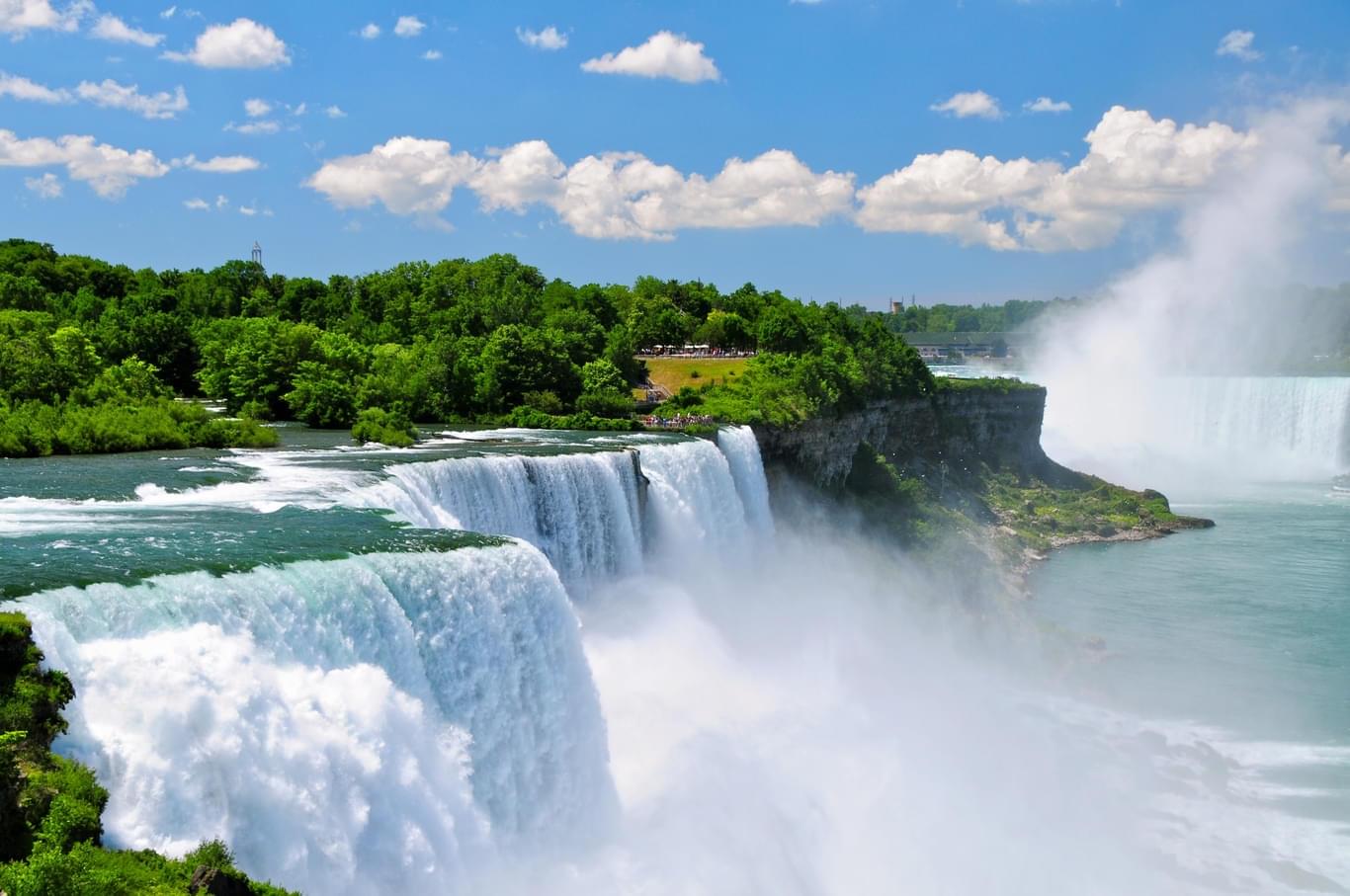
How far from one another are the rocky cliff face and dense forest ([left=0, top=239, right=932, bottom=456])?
105 cm

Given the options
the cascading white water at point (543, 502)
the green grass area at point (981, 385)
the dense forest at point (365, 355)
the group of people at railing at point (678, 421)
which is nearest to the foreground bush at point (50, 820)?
the cascading white water at point (543, 502)

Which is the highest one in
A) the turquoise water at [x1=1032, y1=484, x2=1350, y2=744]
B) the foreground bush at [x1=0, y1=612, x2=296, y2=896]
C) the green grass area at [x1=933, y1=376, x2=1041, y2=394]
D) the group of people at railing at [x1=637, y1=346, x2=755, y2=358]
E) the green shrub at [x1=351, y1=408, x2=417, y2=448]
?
the group of people at railing at [x1=637, y1=346, x2=755, y2=358]

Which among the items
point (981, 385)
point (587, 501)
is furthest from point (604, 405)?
point (981, 385)

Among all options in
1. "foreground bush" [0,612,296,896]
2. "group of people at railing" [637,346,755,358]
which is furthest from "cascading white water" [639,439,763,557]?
"group of people at railing" [637,346,755,358]

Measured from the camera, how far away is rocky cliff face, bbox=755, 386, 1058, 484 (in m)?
42.8

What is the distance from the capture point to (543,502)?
25484 mm

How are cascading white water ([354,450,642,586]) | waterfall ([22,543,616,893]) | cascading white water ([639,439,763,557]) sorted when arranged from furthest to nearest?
cascading white water ([639,439,763,557]), cascading white water ([354,450,642,586]), waterfall ([22,543,616,893])

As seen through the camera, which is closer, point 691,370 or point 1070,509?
point 1070,509

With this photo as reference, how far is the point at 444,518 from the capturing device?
22609 mm

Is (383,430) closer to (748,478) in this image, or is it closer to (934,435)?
(748,478)

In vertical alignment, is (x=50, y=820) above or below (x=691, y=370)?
below

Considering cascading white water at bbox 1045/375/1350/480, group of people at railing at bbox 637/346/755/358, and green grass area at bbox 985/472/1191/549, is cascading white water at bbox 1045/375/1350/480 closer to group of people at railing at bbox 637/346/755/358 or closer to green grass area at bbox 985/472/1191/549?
green grass area at bbox 985/472/1191/549

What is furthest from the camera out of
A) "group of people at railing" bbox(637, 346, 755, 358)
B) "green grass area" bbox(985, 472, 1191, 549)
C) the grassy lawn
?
"group of people at railing" bbox(637, 346, 755, 358)

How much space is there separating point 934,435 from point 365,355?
2550cm
